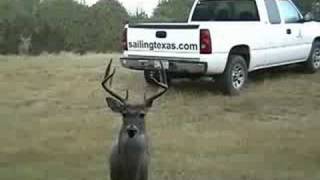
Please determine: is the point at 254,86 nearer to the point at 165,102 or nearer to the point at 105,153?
the point at 165,102

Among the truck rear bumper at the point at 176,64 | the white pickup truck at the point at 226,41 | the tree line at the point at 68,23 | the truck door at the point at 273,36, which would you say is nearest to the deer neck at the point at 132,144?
the white pickup truck at the point at 226,41

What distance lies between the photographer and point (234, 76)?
13.0 metres

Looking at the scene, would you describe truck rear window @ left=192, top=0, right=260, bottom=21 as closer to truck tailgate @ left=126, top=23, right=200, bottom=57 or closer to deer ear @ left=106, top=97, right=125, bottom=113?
truck tailgate @ left=126, top=23, right=200, bottom=57

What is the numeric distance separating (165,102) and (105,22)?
17.4 metres

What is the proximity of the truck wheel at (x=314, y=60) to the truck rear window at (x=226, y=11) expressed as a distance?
2079mm

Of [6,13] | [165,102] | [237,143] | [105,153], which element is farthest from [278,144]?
[6,13]

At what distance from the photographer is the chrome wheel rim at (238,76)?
12.9m

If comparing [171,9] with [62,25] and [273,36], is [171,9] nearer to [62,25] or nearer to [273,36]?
[62,25]

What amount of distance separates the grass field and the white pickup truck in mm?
455

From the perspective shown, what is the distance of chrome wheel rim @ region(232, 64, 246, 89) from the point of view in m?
12.9

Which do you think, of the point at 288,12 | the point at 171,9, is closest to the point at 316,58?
the point at 288,12

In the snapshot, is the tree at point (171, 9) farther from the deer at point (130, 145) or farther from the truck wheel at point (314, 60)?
the deer at point (130, 145)

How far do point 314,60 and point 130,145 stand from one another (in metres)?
10.4

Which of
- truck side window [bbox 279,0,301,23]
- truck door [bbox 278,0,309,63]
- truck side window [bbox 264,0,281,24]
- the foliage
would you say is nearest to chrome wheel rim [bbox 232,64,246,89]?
truck side window [bbox 264,0,281,24]
